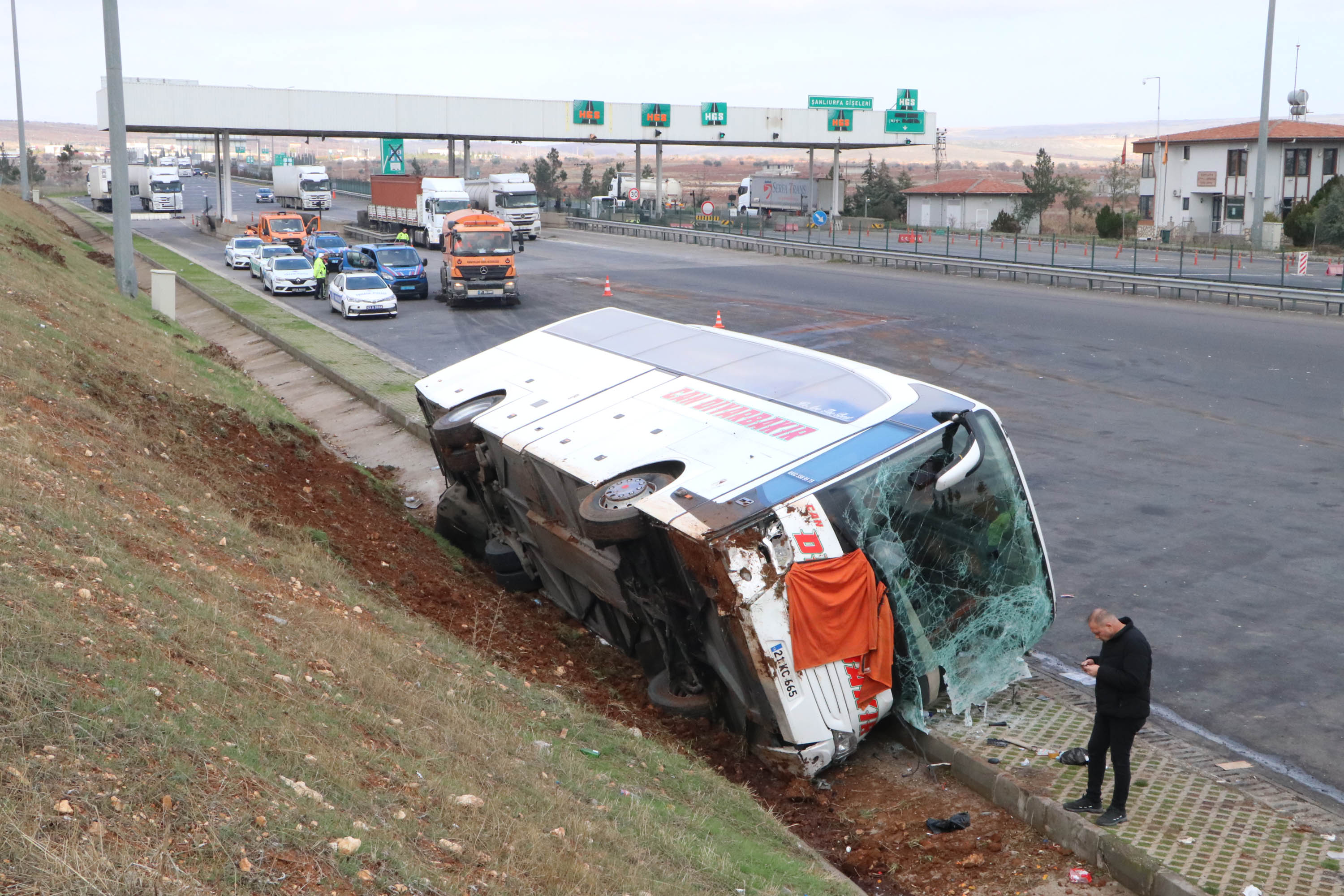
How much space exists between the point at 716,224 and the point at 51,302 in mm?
53029

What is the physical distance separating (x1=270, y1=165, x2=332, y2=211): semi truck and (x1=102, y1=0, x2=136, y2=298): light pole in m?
60.3

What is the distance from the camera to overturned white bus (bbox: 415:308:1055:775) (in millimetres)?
7434

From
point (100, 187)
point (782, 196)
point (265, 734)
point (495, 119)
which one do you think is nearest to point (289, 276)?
point (265, 734)

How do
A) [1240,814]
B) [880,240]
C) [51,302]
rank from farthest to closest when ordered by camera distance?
[880,240] < [51,302] < [1240,814]

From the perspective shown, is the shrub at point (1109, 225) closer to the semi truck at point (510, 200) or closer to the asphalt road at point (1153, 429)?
the asphalt road at point (1153, 429)

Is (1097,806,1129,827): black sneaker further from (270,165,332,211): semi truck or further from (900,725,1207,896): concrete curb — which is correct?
(270,165,332,211): semi truck

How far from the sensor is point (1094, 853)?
6.75m

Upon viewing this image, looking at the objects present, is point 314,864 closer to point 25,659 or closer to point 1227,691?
point 25,659

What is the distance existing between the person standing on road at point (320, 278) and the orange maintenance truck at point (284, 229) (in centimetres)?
1094

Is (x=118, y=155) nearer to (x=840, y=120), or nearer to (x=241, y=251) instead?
(x=241, y=251)

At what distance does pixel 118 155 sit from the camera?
25.2 meters

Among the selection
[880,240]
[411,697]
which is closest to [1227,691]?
[411,697]

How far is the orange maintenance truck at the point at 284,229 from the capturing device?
50.2 meters

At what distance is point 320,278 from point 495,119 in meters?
40.4
